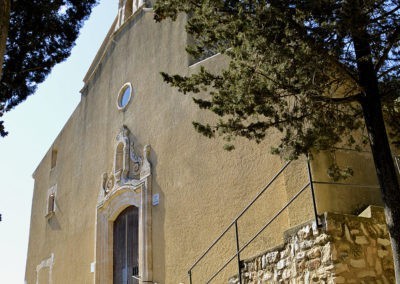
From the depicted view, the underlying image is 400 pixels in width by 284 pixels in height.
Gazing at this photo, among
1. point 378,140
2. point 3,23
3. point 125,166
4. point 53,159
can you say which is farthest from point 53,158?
point 378,140

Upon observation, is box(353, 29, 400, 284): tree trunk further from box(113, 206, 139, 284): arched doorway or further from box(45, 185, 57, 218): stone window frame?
box(45, 185, 57, 218): stone window frame

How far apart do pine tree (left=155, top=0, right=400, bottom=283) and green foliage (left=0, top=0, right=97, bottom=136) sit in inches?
79.5

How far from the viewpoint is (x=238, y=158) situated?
899 centimetres

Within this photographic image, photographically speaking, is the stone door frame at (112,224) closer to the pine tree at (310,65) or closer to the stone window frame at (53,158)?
the stone window frame at (53,158)

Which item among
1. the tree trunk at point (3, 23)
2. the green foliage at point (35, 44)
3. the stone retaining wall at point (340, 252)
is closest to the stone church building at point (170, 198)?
the stone retaining wall at point (340, 252)

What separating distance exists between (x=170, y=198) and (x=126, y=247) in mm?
2172

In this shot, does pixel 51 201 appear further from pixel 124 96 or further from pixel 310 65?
pixel 310 65

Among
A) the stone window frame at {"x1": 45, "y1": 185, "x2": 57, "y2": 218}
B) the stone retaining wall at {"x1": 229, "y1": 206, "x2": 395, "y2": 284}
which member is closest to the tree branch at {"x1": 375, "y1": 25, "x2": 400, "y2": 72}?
the stone retaining wall at {"x1": 229, "y1": 206, "x2": 395, "y2": 284}

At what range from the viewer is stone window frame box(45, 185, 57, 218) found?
50.8 feet

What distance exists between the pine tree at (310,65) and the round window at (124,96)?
667 cm

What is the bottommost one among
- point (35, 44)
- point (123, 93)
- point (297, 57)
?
point (297, 57)

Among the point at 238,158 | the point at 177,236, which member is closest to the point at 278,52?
the point at 238,158

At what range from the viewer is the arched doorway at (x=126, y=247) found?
11.5 m

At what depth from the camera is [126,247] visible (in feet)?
39.2
